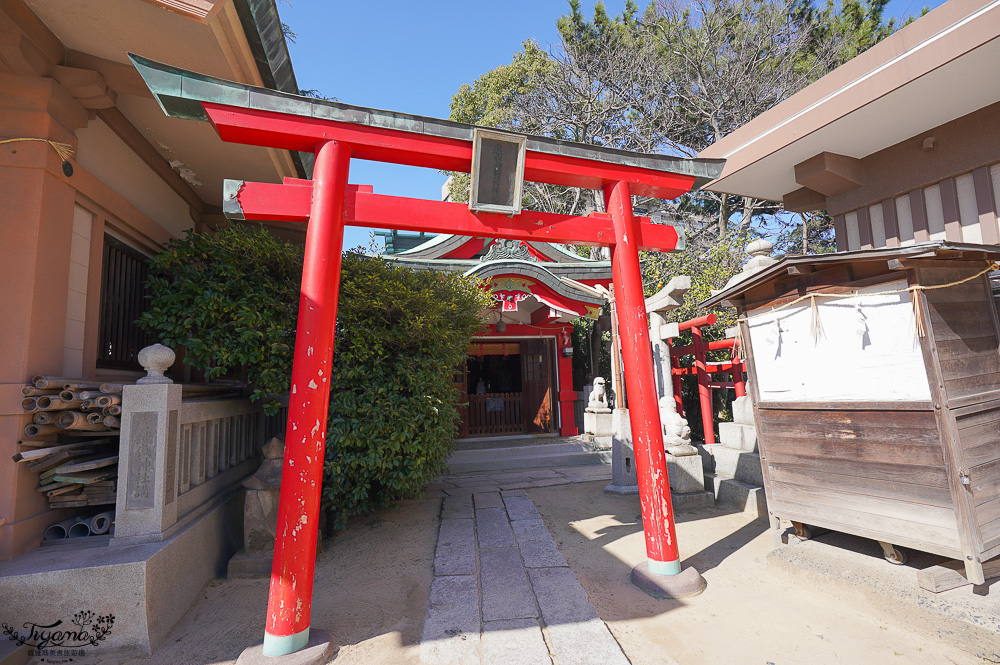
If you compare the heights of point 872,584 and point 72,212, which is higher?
point 72,212

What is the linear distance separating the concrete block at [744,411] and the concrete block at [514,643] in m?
4.67

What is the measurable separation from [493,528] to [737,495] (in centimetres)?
310

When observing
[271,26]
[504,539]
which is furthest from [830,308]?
[271,26]

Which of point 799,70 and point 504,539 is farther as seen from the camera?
point 799,70

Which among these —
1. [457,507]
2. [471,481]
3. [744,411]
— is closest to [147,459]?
[457,507]

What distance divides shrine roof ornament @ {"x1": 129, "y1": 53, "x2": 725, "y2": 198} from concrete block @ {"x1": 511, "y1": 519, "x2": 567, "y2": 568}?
11.2ft

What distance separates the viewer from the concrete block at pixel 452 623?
2756mm

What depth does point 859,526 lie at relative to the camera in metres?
3.48

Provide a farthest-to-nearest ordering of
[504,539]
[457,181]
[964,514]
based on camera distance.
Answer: [457,181], [504,539], [964,514]

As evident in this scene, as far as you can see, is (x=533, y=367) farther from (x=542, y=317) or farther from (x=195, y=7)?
(x=195, y=7)

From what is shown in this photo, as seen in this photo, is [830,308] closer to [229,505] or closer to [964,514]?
[964,514]

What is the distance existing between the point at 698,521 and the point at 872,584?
2201 mm

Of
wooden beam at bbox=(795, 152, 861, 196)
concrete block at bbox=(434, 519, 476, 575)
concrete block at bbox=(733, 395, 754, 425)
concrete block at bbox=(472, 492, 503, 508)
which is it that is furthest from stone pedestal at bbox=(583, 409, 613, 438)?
wooden beam at bbox=(795, 152, 861, 196)

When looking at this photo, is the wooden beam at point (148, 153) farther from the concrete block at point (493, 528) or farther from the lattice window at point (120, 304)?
the concrete block at point (493, 528)
